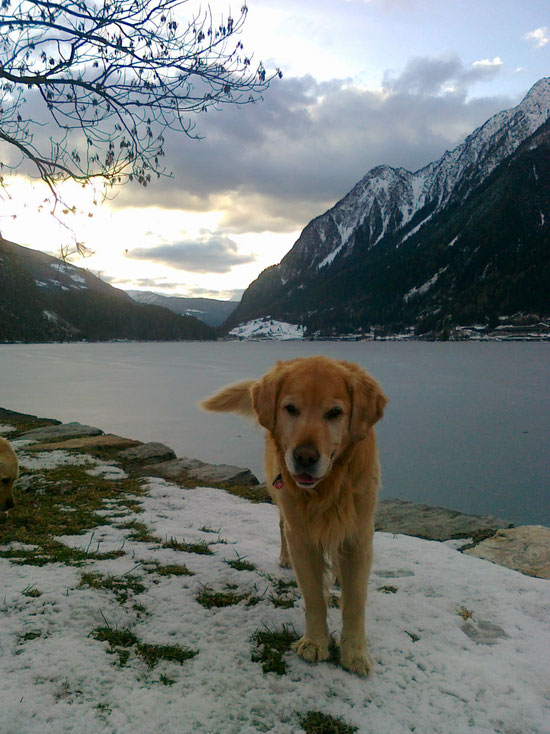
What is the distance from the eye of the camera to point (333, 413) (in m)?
3.36

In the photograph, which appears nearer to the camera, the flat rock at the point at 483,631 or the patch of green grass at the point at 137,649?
the patch of green grass at the point at 137,649

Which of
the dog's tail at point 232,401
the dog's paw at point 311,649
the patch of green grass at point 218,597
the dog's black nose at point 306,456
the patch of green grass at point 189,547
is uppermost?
the dog's tail at point 232,401

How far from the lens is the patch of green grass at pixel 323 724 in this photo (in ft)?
8.13

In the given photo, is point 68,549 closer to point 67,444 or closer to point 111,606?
point 111,606

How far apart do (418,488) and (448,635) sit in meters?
8.45

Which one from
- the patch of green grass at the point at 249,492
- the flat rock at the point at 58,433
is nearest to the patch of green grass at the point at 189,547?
the patch of green grass at the point at 249,492

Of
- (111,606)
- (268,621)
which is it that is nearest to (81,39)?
(111,606)

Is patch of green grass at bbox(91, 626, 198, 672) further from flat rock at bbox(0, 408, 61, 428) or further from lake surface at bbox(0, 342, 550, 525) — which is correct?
flat rock at bbox(0, 408, 61, 428)

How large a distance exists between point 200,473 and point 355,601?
6.51 meters

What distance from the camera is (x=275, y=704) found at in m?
2.67

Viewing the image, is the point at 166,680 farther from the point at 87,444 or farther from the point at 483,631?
the point at 87,444

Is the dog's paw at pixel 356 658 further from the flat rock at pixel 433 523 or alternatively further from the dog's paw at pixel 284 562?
the flat rock at pixel 433 523

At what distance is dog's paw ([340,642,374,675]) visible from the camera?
301 cm

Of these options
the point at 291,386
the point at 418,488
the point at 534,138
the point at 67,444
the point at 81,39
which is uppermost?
the point at 534,138
